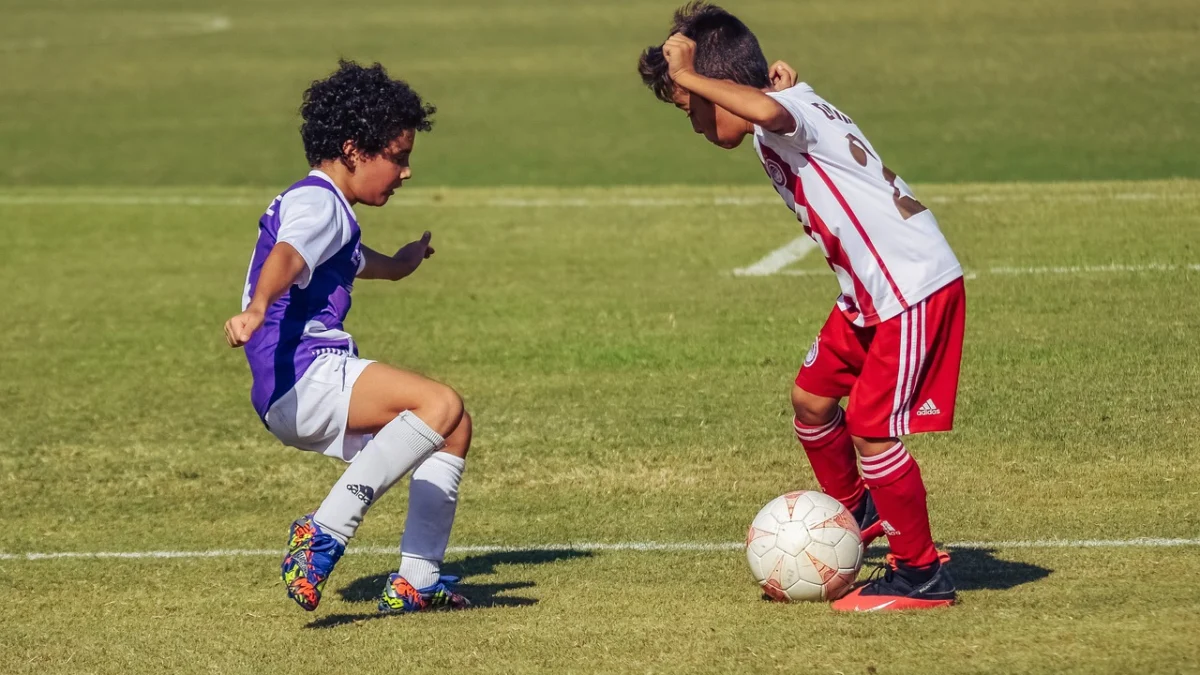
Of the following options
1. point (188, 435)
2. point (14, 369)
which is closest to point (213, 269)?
point (14, 369)

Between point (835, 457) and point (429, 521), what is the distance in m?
1.45

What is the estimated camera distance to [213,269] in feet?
44.4

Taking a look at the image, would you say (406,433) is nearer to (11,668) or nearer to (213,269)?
(11,668)

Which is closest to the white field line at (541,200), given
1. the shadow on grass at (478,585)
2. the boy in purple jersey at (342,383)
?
the shadow on grass at (478,585)

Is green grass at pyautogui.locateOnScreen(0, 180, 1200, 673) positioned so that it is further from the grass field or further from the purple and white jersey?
the purple and white jersey

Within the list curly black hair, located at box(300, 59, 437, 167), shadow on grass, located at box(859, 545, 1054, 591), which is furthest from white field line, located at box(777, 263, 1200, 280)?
curly black hair, located at box(300, 59, 437, 167)

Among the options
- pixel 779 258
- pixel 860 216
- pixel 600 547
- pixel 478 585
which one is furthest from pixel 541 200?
pixel 860 216

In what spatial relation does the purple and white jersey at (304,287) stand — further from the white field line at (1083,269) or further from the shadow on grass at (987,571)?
the white field line at (1083,269)

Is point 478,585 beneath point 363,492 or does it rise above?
beneath

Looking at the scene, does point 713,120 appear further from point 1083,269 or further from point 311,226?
point 1083,269

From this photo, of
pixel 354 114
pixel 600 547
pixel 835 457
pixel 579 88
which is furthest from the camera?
pixel 579 88

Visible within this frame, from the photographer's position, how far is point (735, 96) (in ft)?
18.4

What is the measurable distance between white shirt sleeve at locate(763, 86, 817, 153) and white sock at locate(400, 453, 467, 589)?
60.3 inches

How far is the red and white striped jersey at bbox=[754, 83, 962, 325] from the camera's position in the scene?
5719 millimetres
